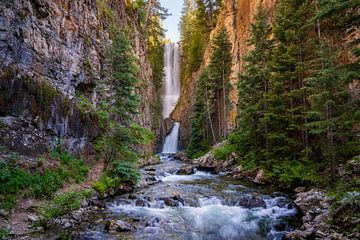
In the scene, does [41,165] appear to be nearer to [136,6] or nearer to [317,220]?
[317,220]

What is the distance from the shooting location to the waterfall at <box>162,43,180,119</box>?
52.0m

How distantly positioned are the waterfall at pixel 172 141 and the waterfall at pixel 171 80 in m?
6.36

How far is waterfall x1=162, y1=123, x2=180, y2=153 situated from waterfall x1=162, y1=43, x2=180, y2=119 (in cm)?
636

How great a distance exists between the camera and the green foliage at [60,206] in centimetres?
770

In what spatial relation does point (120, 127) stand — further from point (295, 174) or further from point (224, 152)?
point (224, 152)

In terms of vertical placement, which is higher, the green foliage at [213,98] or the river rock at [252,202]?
→ the green foliage at [213,98]

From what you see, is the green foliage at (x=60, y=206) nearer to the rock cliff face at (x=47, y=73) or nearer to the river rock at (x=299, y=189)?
the rock cliff face at (x=47, y=73)

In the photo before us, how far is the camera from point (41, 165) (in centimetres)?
946

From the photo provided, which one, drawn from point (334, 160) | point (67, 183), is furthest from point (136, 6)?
point (334, 160)

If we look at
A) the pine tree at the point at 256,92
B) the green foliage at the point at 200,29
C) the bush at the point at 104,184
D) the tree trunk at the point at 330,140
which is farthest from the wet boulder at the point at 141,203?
the green foliage at the point at 200,29

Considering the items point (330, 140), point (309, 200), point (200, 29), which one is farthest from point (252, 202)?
point (200, 29)

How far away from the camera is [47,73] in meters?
12.1

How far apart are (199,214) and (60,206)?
4.94m

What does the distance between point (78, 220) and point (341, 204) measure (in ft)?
27.0
